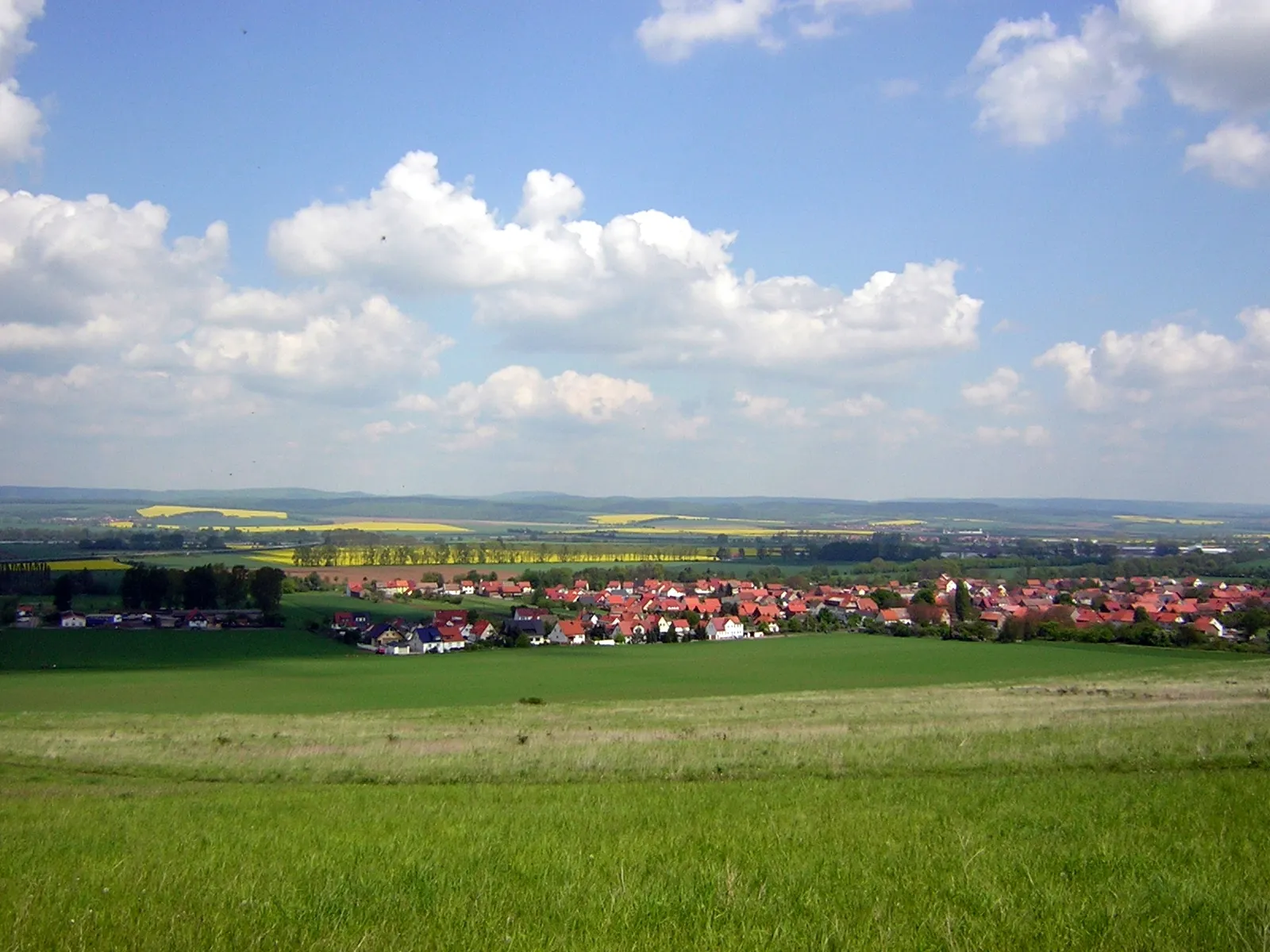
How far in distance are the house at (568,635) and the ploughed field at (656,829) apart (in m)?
39.9

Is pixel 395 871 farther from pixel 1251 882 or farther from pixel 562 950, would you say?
pixel 1251 882

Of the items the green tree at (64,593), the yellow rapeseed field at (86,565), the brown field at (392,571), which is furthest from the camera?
the brown field at (392,571)

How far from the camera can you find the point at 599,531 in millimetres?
197500

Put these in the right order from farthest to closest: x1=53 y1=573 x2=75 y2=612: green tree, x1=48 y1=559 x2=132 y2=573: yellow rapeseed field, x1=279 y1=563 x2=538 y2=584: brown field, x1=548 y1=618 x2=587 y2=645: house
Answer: x1=279 y1=563 x2=538 y2=584: brown field → x1=48 y1=559 x2=132 y2=573: yellow rapeseed field → x1=548 y1=618 x2=587 y2=645: house → x1=53 y1=573 x2=75 y2=612: green tree

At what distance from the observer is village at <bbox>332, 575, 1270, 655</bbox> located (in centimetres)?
6544

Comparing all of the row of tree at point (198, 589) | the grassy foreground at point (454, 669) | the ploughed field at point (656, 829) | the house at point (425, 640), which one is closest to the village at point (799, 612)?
the house at point (425, 640)

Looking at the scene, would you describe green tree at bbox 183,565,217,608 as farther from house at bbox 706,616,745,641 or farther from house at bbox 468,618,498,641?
house at bbox 706,616,745,641

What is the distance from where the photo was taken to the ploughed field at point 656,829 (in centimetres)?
610

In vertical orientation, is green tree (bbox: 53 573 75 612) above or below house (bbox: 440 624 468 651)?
above

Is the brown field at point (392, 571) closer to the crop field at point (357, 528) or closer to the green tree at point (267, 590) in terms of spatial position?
the green tree at point (267, 590)

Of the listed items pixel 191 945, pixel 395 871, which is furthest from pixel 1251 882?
pixel 191 945

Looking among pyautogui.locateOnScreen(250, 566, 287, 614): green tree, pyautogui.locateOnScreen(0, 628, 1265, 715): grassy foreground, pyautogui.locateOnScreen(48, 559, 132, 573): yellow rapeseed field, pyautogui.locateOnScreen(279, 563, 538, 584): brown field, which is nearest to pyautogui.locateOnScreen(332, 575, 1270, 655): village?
pyautogui.locateOnScreen(279, 563, 538, 584): brown field

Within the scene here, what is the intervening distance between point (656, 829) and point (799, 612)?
237 feet

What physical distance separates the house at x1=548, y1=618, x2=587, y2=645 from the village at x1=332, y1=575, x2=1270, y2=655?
0.08 metres
